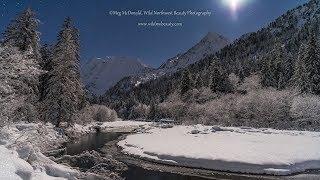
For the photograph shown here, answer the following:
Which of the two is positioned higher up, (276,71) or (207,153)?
(276,71)

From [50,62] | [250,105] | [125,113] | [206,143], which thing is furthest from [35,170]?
[125,113]

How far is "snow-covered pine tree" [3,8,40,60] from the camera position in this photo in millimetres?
45750

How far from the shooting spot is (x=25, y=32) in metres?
45.9

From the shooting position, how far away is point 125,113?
617ft

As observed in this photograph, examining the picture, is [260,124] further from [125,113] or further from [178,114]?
[125,113]

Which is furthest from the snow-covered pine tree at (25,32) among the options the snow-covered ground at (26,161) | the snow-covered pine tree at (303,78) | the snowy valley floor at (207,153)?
the snow-covered pine tree at (303,78)

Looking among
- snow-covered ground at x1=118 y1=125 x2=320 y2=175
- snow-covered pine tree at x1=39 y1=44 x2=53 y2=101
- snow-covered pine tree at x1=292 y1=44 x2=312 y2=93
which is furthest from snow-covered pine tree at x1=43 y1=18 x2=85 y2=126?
snow-covered pine tree at x1=292 y1=44 x2=312 y2=93

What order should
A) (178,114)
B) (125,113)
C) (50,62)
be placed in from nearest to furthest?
(50,62) < (178,114) < (125,113)

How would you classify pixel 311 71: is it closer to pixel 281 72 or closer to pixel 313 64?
pixel 313 64

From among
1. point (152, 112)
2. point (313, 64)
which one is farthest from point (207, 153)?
point (152, 112)

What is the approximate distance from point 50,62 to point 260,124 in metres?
37.9

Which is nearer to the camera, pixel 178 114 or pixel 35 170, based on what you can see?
pixel 35 170

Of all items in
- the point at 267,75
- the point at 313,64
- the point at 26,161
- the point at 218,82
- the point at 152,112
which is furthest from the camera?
the point at 152,112

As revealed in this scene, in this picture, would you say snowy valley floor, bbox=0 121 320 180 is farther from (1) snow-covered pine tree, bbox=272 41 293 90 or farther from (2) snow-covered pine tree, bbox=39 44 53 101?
(1) snow-covered pine tree, bbox=272 41 293 90
